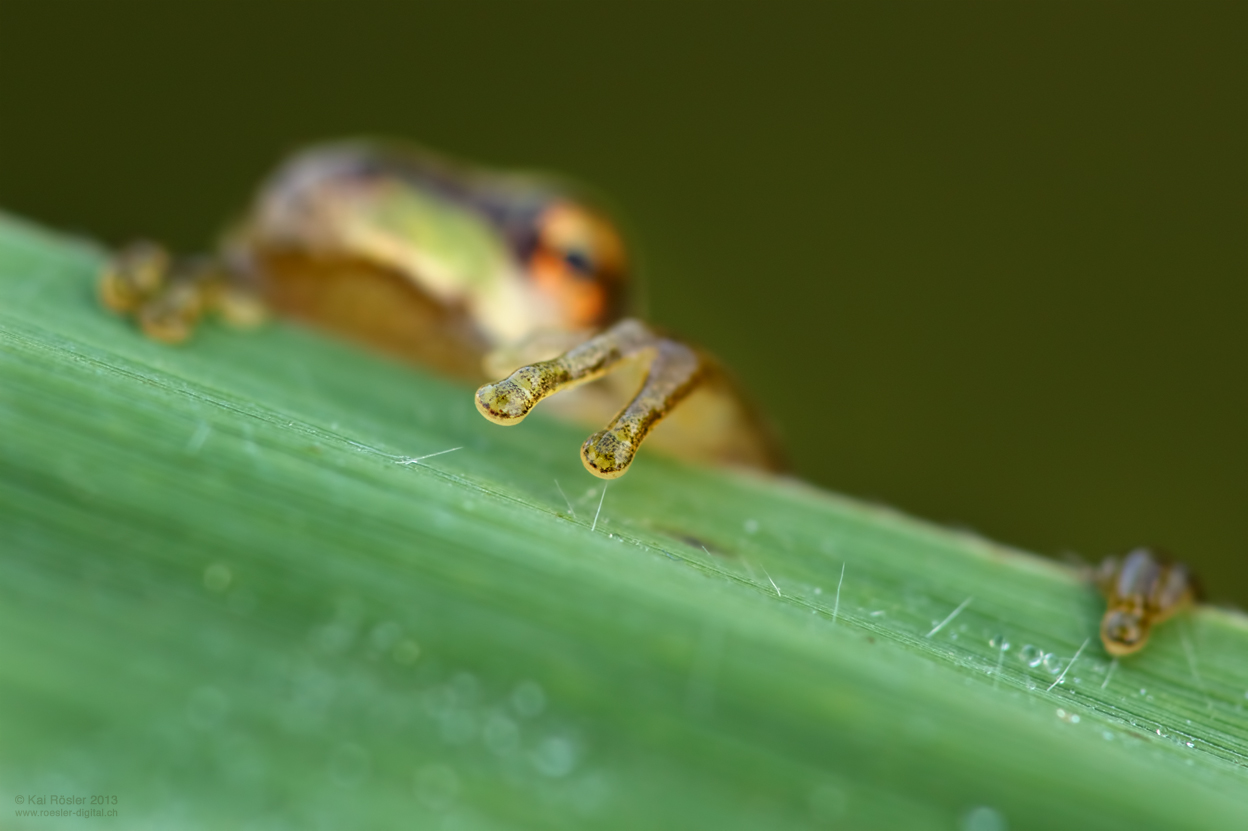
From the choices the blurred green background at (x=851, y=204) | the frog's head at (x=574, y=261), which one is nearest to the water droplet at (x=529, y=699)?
the frog's head at (x=574, y=261)

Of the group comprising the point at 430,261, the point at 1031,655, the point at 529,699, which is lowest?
the point at 529,699

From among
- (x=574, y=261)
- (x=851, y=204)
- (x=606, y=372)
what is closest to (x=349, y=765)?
(x=606, y=372)

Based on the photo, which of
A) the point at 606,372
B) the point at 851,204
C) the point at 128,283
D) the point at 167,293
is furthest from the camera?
the point at 851,204

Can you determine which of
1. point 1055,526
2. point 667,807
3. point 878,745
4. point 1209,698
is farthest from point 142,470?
point 1055,526

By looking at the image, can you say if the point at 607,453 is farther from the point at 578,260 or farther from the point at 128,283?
the point at 578,260

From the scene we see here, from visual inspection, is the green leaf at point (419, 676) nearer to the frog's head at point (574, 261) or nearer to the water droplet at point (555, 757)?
the water droplet at point (555, 757)

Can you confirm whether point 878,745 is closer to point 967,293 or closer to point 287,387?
point 287,387

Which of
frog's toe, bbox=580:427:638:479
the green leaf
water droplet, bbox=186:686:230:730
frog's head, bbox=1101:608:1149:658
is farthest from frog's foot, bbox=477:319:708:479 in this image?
frog's head, bbox=1101:608:1149:658

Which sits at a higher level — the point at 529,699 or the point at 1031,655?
the point at 1031,655
